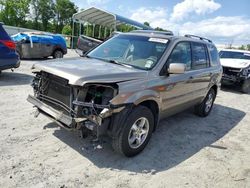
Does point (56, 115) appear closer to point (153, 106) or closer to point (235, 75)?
point (153, 106)

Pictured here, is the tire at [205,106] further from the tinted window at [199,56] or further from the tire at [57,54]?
the tire at [57,54]

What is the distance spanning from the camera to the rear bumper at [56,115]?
341cm

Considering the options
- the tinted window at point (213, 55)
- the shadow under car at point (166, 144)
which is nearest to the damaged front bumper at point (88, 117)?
the shadow under car at point (166, 144)

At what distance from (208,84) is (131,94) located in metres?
3.26

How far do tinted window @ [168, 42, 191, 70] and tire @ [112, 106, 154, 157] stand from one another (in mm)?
1135

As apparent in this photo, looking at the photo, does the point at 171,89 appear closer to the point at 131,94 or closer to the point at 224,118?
the point at 131,94

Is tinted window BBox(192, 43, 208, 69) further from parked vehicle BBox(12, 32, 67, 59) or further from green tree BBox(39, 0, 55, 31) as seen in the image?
green tree BBox(39, 0, 55, 31)

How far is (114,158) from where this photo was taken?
12.9 feet

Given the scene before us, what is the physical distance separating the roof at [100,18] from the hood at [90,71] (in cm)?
1810

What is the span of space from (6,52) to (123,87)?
19.3 ft

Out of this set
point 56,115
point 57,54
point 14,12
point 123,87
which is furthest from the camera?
point 14,12

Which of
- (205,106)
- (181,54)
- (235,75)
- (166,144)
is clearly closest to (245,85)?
(235,75)

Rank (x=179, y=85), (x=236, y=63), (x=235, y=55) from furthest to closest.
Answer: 1. (x=235, y=55)
2. (x=236, y=63)
3. (x=179, y=85)

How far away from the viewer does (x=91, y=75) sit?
11.1 feet
